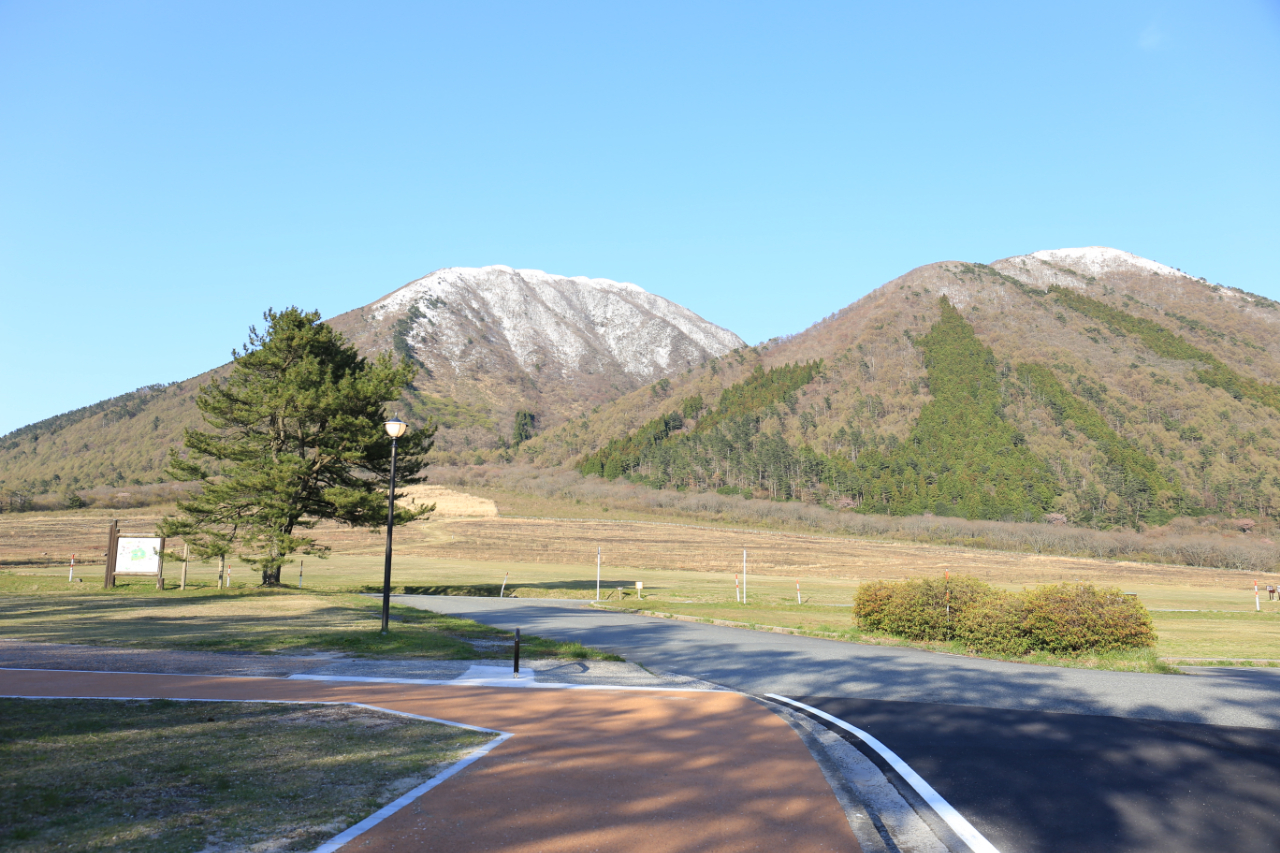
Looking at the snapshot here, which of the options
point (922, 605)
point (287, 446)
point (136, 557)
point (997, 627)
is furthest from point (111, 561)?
point (997, 627)

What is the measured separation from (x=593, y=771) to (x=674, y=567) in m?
48.8

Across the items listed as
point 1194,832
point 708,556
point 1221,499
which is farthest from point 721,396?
point 1194,832

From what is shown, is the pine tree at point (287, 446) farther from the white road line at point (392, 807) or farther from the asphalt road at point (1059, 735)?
the white road line at point (392, 807)

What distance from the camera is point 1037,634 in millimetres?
14742

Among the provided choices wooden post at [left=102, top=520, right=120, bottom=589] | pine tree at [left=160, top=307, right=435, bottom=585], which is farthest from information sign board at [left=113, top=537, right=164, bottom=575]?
pine tree at [left=160, top=307, right=435, bottom=585]

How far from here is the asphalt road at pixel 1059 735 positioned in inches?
193

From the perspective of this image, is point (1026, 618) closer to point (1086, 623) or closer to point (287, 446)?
point (1086, 623)

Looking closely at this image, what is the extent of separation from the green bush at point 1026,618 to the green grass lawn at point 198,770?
12.0 meters

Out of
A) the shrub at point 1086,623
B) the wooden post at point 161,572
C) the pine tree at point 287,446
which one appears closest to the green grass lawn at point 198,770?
the shrub at point 1086,623

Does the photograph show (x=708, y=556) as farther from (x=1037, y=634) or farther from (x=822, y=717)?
(x=822, y=717)

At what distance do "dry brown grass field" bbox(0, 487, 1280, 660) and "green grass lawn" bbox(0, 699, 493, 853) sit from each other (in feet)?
50.4

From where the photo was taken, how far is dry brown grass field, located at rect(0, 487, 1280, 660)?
26547mm

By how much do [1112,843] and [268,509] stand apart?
89.2 ft

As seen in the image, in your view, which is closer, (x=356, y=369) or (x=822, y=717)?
(x=822, y=717)
